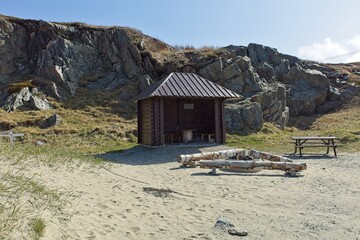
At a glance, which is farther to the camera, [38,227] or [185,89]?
[185,89]

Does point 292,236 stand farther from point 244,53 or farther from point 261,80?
point 244,53

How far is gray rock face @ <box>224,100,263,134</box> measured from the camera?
26219 millimetres

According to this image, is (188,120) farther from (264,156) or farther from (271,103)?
(271,103)

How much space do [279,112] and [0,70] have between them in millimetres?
29050

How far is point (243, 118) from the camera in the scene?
2677 centimetres

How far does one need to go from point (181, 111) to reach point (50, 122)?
444 inches

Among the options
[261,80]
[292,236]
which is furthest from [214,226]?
[261,80]

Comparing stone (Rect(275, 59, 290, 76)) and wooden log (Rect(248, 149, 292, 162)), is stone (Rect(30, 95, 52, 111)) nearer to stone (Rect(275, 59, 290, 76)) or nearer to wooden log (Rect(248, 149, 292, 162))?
wooden log (Rect(248, 149, 292, 162))

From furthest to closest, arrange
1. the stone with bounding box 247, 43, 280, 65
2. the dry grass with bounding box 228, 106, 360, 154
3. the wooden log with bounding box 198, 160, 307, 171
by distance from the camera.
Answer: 1. the stone with bounding box 247, 43, 280, 65
2. the dry grass with bounding box 228, 106, 360, 154
3. the wooden log with bounding box 198, 160, 307, 171

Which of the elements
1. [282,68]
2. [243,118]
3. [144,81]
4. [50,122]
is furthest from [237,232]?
[282,68]

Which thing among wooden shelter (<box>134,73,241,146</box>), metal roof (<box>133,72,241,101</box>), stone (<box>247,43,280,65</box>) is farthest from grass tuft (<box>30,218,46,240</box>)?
stone (<box>247,43,280,65</box>)

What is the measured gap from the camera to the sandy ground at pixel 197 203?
5445 millimetres

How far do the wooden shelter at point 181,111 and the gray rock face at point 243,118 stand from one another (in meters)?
4.35

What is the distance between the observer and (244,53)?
38.2 meters
